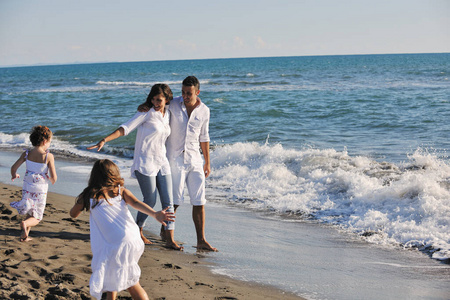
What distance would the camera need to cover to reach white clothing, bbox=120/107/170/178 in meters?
4.70

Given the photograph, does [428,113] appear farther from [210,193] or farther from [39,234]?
[39,234]

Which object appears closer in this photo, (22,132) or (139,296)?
(139,296)

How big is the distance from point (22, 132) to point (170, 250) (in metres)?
13.1

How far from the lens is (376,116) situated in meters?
16.5

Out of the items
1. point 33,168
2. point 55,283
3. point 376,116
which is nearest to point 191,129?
point 33,168

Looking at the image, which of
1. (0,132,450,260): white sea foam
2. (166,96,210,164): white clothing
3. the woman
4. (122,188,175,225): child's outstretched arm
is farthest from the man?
(0,132,450,260): white sea foam

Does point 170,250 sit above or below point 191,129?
below

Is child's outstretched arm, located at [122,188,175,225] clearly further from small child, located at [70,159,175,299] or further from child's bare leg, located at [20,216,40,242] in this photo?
child's bare leg, located at [20,216,40,242]

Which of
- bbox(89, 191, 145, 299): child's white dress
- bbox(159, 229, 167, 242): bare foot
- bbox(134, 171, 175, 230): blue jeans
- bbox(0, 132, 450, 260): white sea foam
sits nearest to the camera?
bbox(89, 191, 145, 299): child's white dress

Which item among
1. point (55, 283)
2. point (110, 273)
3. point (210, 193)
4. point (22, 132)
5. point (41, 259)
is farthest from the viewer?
point (22, 132)

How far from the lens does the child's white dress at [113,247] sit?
3.01 meters

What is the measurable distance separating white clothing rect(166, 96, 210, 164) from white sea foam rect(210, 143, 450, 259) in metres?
2.41

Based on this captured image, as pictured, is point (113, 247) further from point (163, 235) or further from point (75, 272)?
point (163, 235)

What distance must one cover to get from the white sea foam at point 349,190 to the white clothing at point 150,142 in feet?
8.97
